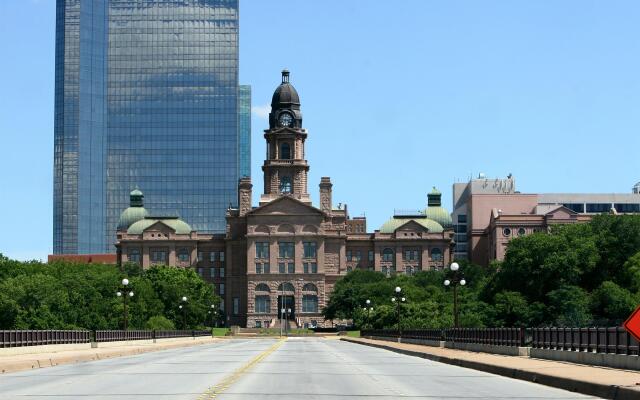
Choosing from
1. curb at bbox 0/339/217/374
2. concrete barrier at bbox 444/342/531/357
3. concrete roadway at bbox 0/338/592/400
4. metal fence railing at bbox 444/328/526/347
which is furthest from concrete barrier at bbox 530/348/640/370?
curb at bbox 0/339/217/374

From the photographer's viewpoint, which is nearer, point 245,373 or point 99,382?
point 99,382

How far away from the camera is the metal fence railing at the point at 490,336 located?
5112 cm

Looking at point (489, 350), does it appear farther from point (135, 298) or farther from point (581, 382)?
point (135, 298)

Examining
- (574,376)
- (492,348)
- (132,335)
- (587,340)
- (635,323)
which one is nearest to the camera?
(635,323)

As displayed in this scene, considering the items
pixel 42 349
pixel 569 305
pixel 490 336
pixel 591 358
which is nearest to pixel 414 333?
pixel 490 336

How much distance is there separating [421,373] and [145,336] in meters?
64.3

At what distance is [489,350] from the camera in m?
55.2

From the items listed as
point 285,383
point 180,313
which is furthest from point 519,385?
point 180,313

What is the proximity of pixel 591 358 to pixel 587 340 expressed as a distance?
91.9 inches

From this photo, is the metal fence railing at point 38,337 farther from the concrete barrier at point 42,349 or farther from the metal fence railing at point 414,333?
the metal fence railing at point 414,333

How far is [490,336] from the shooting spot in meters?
57.9

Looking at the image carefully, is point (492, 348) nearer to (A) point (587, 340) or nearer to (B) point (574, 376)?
(A) point (587, 340)

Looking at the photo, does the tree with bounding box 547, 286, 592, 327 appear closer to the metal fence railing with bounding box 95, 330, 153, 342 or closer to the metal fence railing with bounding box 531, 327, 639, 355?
the metal fence railing with bounding box 95, 330, 153, 342

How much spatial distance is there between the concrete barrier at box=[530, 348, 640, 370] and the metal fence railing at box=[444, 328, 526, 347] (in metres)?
4.03
